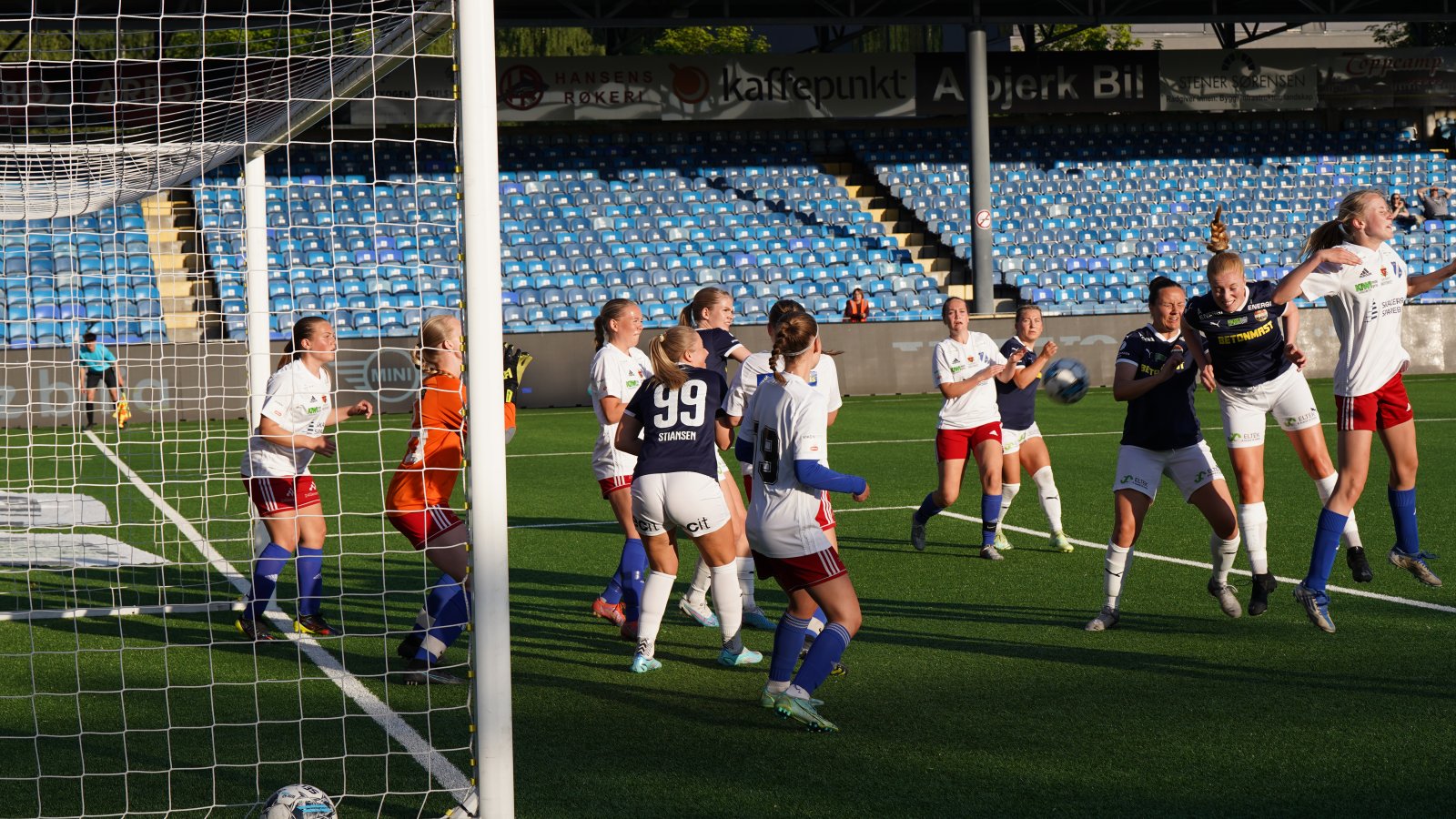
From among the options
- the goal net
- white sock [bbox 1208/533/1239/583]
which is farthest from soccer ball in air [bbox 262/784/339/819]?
white sock [bbox 1208/533/1239/583]

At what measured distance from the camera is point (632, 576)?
297 inches

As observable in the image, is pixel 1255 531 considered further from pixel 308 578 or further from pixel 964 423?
pixel 308 578

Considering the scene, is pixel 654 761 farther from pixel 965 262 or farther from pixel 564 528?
pixel 965 262

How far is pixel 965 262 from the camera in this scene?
100 ft

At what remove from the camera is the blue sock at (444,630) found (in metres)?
6.52

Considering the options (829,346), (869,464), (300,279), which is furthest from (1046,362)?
(300,279)

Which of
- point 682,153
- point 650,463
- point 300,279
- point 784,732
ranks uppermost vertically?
point 682,153

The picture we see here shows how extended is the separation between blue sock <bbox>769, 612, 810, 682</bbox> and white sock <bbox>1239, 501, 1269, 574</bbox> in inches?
107

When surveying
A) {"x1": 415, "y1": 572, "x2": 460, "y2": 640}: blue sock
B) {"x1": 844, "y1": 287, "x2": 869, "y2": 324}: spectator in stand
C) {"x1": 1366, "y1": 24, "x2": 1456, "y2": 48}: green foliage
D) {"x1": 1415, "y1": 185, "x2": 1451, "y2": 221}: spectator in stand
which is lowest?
{"x1": 415, "y1": 572, "x2": 460, "y2": 640}: blue sock

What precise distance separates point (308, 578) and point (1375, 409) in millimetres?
5666

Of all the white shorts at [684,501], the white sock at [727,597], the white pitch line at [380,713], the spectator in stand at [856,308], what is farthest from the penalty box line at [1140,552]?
the spectator in stand at [856,308]

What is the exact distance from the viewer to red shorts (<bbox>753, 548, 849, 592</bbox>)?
5.67m

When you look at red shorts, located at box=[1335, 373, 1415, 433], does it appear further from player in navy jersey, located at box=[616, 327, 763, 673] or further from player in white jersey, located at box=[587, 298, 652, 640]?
player in white jersey, located at box=[587, 298, 652, 640]

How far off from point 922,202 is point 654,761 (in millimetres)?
27209
